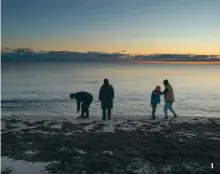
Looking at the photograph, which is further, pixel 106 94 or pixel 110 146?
pixel 106 94

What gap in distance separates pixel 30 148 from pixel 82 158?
2417mm

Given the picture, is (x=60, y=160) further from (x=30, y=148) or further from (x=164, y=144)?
(x=164, y=144)

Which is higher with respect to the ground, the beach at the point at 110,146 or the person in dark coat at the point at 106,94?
the person in dark coat at the point at 106,94

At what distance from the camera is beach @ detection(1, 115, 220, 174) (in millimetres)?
10289

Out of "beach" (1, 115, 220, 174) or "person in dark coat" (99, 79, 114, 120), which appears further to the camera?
"person in dark coat" (99, 79, 114, 120)

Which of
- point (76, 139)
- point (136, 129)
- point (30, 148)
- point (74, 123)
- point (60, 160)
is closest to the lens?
point (60, 160)

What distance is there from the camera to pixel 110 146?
12531mm

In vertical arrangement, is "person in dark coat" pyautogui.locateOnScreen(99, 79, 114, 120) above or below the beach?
above

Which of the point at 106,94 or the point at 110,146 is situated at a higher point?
the point at 106,94

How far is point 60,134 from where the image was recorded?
14.3 m

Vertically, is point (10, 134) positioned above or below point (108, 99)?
below

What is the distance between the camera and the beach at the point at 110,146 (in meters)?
10.3

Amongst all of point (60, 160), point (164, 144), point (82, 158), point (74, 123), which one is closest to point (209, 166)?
point (164, 144)

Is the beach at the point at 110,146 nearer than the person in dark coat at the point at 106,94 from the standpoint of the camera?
Yes
